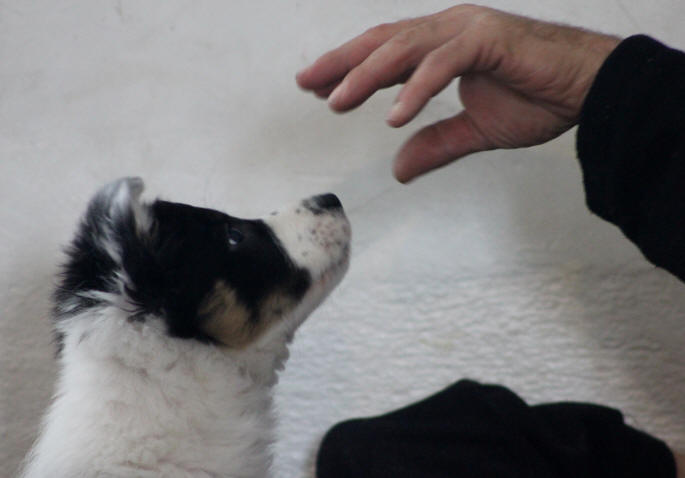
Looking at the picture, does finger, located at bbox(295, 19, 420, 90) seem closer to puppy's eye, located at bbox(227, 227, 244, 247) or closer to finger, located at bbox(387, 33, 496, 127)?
finger, located at bbox(387, 33, 496, 127)

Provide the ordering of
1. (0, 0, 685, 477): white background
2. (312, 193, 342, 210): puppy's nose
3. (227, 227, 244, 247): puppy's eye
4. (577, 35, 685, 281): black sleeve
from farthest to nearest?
(0, 0, 685, 477): white background, (312, 193, 342, 210): puppy's nose, (227, 227, 244, 247): puppy's eye, (577, 35, 685, 281): black sleeve

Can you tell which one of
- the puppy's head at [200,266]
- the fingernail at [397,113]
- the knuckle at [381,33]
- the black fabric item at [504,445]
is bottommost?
the black fabric item at [504,445]

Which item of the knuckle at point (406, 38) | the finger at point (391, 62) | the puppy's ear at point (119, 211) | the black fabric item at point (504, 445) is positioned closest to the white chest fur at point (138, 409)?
the puppy's ear at point (119, 211)

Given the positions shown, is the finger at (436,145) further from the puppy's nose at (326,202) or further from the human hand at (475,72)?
the puppy's nose at (326,202)

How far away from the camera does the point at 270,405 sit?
1181 millimetres

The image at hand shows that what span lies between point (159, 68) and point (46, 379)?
3.09 feet

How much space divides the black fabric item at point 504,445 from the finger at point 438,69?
0.67 m

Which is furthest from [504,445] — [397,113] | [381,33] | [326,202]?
[381,33]

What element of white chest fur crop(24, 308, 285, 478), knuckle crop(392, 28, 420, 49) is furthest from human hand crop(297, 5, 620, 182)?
white chest fur crop(24, 308, 285, 478)

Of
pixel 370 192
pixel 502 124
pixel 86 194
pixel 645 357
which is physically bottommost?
pixel 645 357

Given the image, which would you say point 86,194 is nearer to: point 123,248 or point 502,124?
point 123,248

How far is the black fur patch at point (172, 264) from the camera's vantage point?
37.9 inches

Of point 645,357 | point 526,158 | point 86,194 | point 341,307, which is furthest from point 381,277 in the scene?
point 86,194

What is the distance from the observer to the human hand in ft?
3.03
